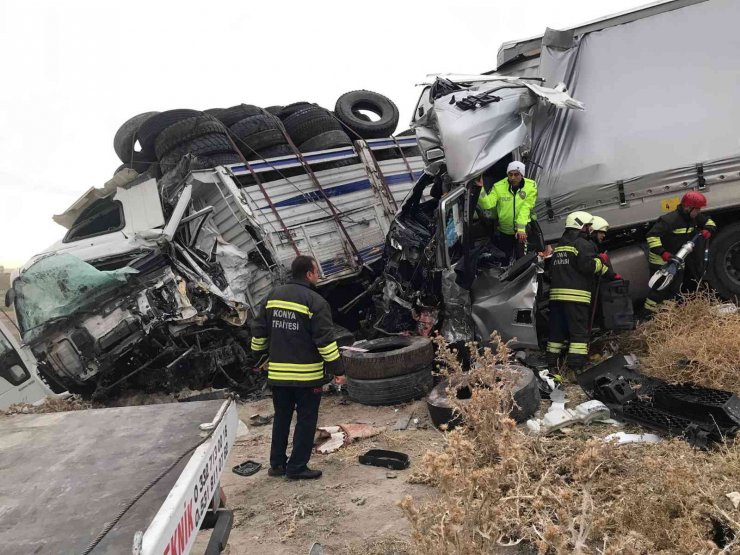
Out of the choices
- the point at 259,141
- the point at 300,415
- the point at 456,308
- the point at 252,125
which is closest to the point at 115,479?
the point at 300,415

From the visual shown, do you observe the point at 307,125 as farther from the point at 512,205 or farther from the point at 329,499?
the point at 329,499

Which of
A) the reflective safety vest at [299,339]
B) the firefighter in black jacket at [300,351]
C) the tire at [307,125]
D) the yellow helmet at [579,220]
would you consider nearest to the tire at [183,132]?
the tire at [307,125]

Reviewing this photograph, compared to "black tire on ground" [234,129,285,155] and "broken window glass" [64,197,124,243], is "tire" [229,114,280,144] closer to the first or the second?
"black tire on ground" [234,129,285,155]

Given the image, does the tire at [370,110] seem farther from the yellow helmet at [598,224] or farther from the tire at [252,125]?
the yellow helmet at [598,224]

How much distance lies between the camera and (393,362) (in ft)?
16.6

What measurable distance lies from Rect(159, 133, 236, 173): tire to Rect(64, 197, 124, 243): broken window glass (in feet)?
2.56

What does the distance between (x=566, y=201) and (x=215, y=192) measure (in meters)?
3.96

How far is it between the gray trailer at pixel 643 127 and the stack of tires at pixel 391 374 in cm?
194

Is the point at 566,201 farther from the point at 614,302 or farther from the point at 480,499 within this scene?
the point at 480,499

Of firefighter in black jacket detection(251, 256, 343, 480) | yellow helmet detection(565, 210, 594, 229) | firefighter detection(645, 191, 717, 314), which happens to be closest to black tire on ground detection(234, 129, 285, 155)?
firefighter in black jacket detection(251, 256, 343, 480)

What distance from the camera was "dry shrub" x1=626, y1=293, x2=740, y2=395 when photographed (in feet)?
12.9

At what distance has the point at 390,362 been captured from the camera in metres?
5.06

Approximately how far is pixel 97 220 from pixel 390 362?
435cm

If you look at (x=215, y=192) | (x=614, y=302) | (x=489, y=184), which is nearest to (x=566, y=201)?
(x=489, y=184)
